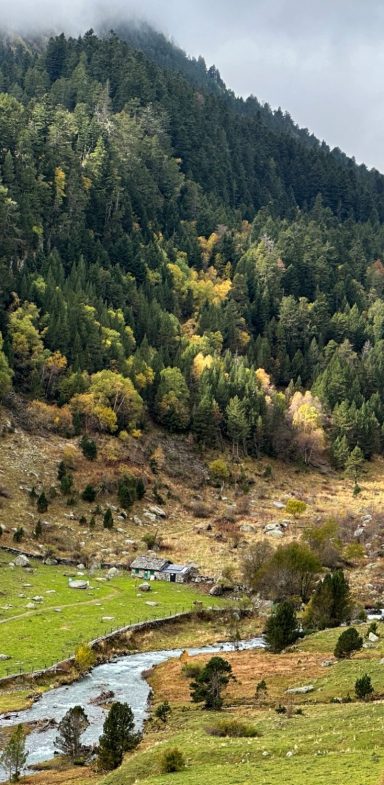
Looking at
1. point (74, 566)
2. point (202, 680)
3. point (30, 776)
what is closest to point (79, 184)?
point (74, 566)

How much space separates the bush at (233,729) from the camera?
4116 centimetres

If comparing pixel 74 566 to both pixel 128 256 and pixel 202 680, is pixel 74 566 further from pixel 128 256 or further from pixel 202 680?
pixel 128 256

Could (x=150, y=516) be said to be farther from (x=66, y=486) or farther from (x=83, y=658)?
(x=83, y=658)

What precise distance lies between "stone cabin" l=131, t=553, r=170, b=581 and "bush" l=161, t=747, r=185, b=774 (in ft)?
184

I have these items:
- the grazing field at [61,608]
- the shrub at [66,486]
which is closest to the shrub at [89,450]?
the shrub at [66,486]

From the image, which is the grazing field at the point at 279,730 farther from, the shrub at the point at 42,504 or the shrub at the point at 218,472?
the shrub at the point at 218,472

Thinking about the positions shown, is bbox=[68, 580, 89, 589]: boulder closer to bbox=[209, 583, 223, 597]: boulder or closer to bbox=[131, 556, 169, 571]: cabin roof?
bbox=[131, 556, 169, 571]: cabin roof

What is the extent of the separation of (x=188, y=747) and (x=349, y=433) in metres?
123

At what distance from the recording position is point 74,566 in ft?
295

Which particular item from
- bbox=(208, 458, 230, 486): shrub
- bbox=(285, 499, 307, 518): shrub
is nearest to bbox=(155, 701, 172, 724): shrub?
bbox=(285, 499, 307, 518): shrub

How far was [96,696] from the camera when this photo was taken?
183 feet

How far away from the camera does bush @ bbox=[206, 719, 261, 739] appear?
41.2 metres

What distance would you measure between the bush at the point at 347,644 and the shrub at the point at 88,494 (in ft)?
171

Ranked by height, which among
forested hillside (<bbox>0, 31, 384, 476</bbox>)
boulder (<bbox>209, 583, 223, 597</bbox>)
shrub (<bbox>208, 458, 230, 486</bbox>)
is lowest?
boulder (<bbox>209, 583, 223, 597</bbox>)
